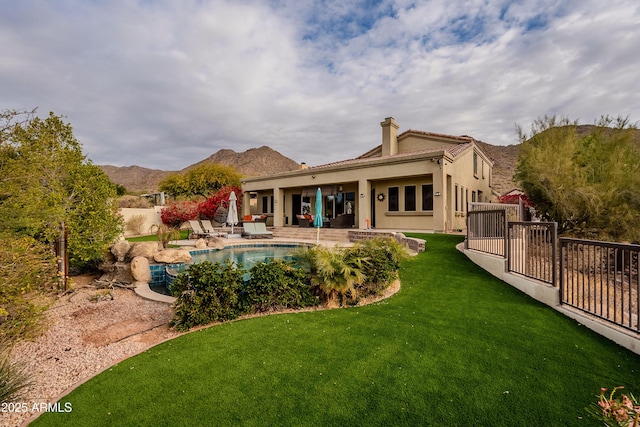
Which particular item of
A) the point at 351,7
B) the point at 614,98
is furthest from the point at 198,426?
the point at 614,98

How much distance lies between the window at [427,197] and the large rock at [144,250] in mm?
13130

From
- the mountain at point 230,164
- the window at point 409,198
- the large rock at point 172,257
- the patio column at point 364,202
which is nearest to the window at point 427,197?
the window at point 409,198

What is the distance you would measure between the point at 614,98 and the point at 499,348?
19770 mm

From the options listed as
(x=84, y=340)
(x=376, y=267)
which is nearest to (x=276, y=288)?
(x=376, y=267)

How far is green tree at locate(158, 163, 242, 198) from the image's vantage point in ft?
143

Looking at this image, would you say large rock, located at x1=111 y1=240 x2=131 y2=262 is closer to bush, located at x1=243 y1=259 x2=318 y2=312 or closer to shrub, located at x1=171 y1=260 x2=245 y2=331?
shrub, located at x1=171 y1=260 x2=245 y2=331

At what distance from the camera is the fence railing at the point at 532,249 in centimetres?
598

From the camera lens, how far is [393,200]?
17781 mm

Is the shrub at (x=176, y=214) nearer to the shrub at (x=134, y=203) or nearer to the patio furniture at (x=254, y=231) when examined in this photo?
the shrub at (x=134, y=203)

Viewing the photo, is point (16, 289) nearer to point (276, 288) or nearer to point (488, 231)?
point (276, 288)

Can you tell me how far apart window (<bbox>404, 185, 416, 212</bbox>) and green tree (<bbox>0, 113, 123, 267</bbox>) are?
13.8m

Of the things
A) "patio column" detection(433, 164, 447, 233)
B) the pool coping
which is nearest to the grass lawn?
the pool coping

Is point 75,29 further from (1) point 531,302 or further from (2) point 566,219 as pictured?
(2) point 566,219

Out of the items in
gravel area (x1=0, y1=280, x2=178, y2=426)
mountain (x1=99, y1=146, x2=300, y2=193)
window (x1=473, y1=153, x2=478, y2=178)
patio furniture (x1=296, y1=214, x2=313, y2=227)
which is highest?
mountain (x1=99, y1=146, x2=300, y2=193)
